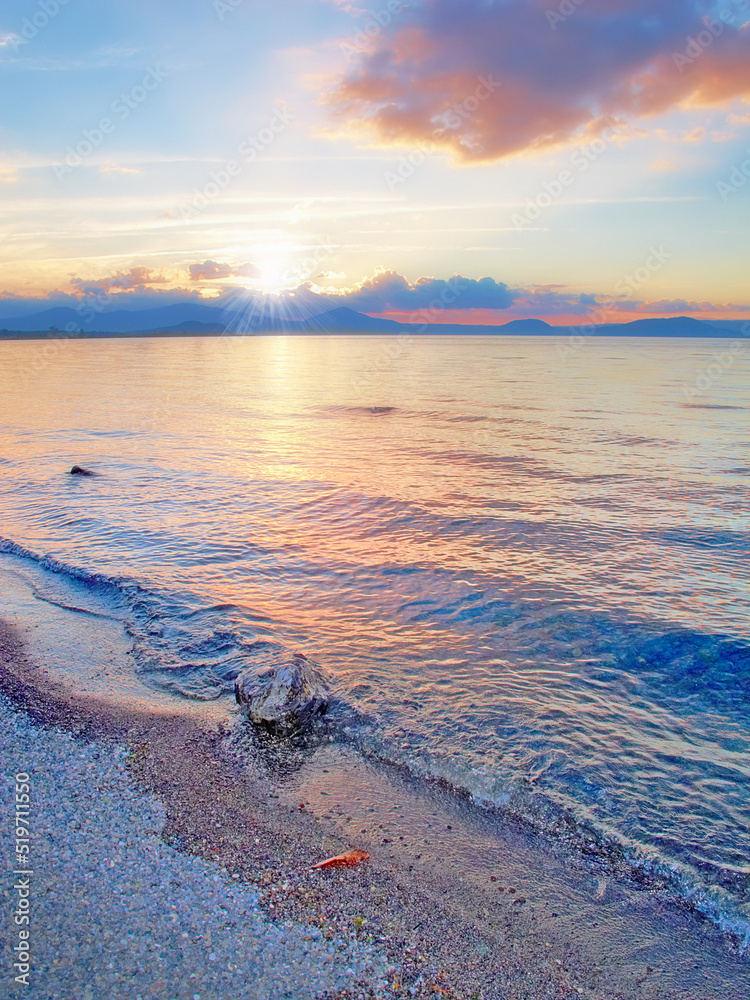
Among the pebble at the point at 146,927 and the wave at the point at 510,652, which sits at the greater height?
the pebble at the point at 146,927

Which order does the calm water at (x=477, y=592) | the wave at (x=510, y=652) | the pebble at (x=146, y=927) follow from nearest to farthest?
the pebble at (x=146, y=927)
the wave at (x=510, y=652)
the calm water at (x=477, y=592)

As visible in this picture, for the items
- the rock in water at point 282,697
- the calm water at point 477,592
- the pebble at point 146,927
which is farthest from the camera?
the rock in water at point 282,697

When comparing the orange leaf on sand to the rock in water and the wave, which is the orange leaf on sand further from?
the rock in water

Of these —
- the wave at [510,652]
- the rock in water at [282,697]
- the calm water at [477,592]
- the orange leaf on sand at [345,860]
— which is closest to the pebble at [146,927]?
the orange leaf on sand at [345,860]

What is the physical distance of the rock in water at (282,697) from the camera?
7.90 m

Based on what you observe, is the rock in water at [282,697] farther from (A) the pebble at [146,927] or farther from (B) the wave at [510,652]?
(A) the pebble at [146,927]

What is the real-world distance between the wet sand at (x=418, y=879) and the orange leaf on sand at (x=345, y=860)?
8 cm

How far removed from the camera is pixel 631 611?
11828 mm

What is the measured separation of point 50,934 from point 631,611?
34.8ft

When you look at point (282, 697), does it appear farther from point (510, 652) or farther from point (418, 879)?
point (510, 652)

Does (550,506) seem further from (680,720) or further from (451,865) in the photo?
(451,865)

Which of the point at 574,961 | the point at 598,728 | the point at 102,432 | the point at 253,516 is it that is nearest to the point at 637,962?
the point at 574,961

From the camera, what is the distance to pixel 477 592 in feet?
42.1

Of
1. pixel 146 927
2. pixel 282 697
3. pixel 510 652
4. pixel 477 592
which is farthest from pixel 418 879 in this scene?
pixel 477 592
